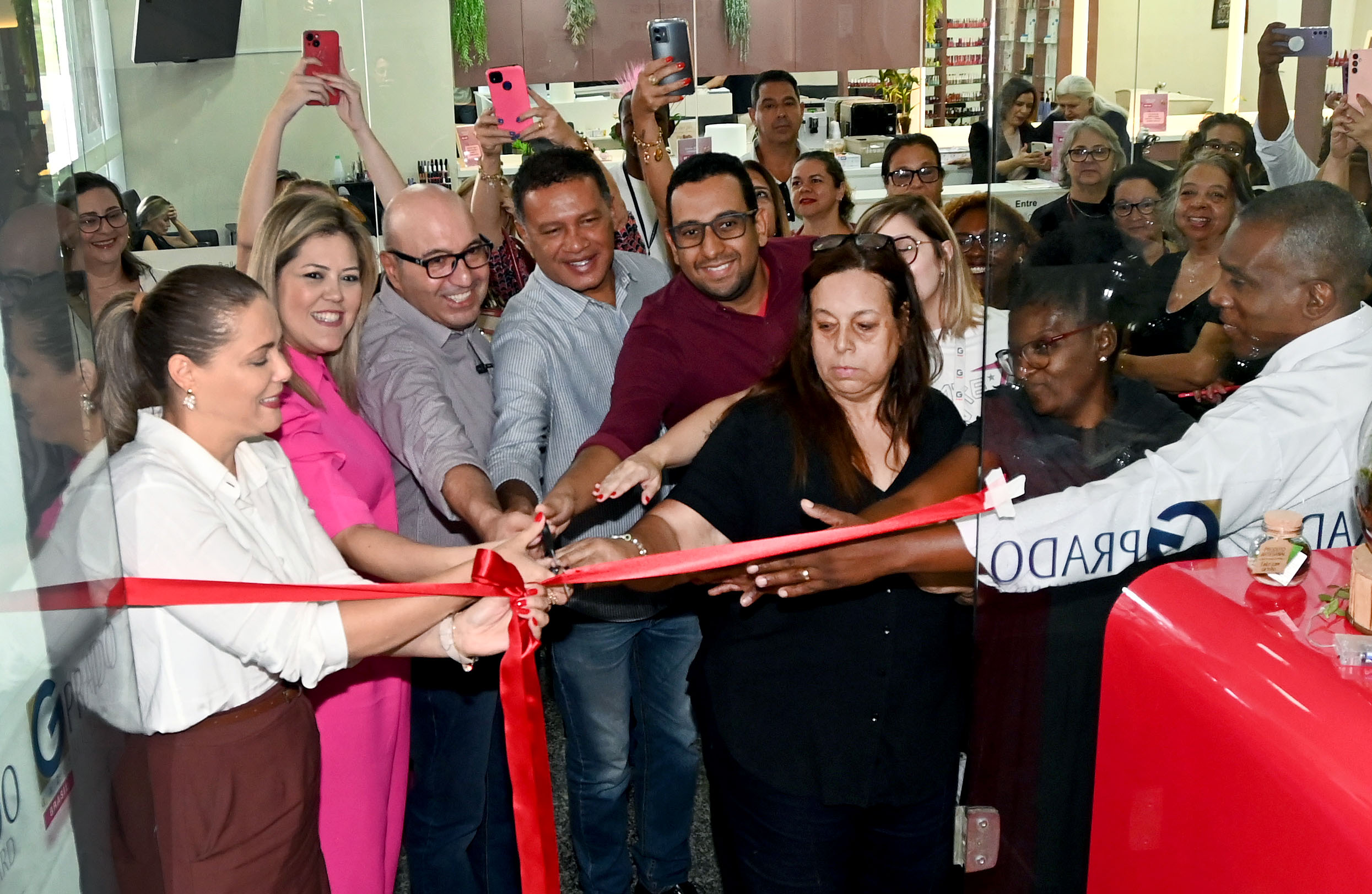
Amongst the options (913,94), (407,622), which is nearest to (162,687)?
(407,622)

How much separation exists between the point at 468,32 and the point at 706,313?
2600 millimetres

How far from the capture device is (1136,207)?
1.83m

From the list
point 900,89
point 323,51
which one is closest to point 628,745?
point 323,51

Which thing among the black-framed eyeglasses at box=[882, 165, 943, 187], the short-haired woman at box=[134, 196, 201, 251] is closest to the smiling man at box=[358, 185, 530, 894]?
the black-framed eyeglasses at box=[882, 165, 943, 187]

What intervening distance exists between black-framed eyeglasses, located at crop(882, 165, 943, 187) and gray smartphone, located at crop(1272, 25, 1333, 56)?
2.17 m

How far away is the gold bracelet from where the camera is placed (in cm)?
365

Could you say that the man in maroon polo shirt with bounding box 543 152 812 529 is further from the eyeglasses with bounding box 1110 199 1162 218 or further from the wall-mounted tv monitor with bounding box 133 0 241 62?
the wall-mounted tv monitor with bounding box 133 0 241 62

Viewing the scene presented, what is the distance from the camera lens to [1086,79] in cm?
183

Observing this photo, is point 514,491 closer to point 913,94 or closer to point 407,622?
point 407,622

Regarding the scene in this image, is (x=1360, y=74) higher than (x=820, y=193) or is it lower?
higher

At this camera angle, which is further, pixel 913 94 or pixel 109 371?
pixel 913 94

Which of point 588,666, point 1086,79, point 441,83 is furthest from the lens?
point 441,83

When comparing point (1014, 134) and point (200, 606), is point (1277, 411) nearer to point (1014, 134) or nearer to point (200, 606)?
point (1014, 134)

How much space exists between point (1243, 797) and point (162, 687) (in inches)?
54.9
